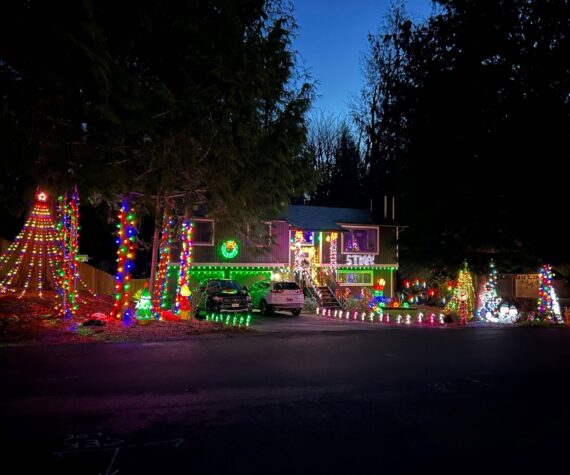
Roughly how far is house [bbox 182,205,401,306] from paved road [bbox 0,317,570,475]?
60.4ft

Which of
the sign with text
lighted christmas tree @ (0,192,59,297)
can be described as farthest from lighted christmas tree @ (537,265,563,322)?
lighted christmas tree @ (0,192,59,297)

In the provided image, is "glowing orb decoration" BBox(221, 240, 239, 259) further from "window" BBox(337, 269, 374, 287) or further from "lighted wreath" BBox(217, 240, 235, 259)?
"window" BBox(337, 269, 374, 287)

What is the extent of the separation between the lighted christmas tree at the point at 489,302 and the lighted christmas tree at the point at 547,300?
6.26 ft

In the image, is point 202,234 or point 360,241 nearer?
point 202,234

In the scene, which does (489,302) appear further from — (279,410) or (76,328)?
(279,410)

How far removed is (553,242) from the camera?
23422 millimetres

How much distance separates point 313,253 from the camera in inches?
1377

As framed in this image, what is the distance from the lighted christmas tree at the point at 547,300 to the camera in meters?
23.6

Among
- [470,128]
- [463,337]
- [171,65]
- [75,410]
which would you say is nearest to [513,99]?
[470,128]

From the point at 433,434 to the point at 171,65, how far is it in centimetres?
1089

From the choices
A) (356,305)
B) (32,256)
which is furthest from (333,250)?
(32,256)

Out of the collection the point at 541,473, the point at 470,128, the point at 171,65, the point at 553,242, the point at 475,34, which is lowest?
the point at 541,473

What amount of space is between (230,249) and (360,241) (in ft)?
31.0

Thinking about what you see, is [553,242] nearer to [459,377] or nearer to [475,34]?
[475,34]
